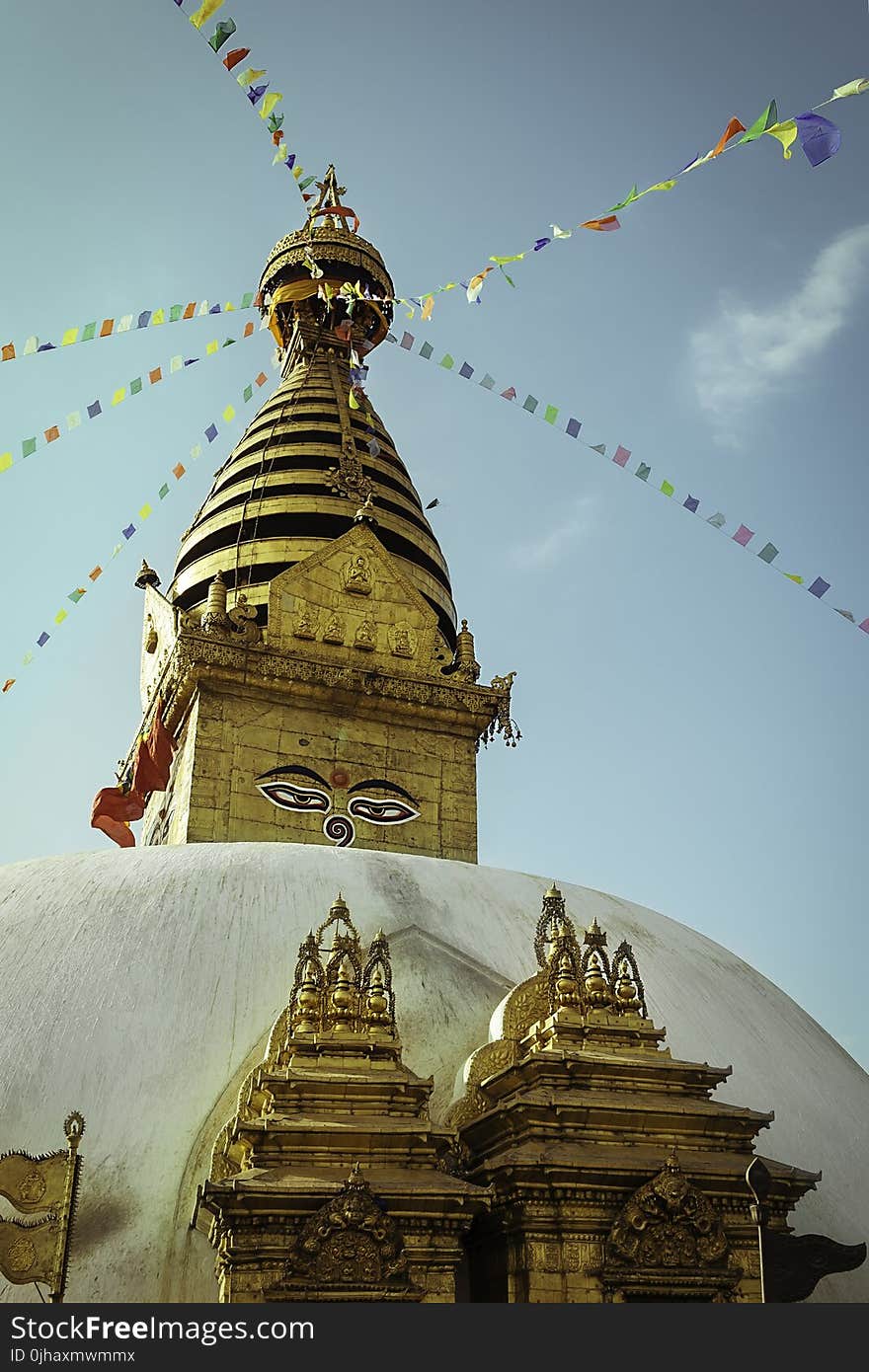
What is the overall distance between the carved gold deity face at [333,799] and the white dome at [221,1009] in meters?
3.27

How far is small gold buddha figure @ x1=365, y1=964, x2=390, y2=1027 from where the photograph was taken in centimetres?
689

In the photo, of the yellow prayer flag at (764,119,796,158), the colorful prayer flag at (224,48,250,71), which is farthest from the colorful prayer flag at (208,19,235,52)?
the yellow prayer flag at (764,119,796,158)

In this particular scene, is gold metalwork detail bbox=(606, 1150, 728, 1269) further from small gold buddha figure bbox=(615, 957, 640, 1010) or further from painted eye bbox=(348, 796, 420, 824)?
painted eye bbox=(348, 796, 420, 824)

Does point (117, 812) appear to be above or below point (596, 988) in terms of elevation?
above

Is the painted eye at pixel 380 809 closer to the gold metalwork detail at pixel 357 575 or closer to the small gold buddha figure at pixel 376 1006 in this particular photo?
the gold metalwork detail at pixel 357 575

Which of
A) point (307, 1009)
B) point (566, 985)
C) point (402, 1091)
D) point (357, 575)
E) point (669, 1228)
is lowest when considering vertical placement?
point (669, 1228)

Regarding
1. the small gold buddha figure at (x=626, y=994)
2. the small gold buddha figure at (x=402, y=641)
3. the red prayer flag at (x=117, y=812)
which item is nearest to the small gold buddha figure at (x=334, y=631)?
the small gold buddha figure at (x=402, y=641)

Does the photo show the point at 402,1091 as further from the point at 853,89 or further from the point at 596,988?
the point at 853,89

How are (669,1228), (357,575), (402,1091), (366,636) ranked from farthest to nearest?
(357,575) < (366,636) < (402,1091) < (669,1228)

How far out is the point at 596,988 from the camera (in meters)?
7.21

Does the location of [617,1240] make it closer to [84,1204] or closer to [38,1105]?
[84,1204]

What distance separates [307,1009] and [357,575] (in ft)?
29.0

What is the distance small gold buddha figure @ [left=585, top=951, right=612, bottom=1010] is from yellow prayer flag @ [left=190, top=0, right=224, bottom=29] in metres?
8.17

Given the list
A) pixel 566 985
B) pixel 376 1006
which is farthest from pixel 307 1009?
pixel 566 985
